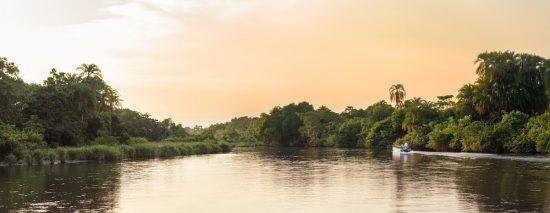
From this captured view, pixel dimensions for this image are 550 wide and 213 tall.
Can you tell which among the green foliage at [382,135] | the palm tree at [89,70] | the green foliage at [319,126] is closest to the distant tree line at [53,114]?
the palm tree at [89,70]

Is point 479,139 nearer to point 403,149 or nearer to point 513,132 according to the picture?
point 513,132

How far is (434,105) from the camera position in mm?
119938

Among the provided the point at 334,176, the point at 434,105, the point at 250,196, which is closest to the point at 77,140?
the point at 334,176

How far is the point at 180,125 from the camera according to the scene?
446 feet

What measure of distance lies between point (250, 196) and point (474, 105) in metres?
76.0

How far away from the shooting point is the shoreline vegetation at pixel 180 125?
66.8 m

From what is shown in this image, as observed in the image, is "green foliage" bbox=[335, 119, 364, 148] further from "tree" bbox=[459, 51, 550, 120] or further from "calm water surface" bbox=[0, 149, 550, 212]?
"calm water surface" bbox=[0, 149, 550, 212]

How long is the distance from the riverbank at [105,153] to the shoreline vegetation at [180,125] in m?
0.11

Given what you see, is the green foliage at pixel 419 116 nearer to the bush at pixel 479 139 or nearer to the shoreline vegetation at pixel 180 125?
the shoreline vegetation at pixel 180 125

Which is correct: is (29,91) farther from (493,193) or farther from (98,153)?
(493,193)

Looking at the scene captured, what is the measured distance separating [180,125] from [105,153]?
208 feet

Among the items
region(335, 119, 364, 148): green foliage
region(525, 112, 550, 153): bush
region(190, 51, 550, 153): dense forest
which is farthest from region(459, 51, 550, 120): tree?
region(335, 119, 364, 148): green foliage

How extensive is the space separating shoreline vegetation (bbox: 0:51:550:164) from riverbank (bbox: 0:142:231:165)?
0.38ft

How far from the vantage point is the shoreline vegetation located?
2630 inches
